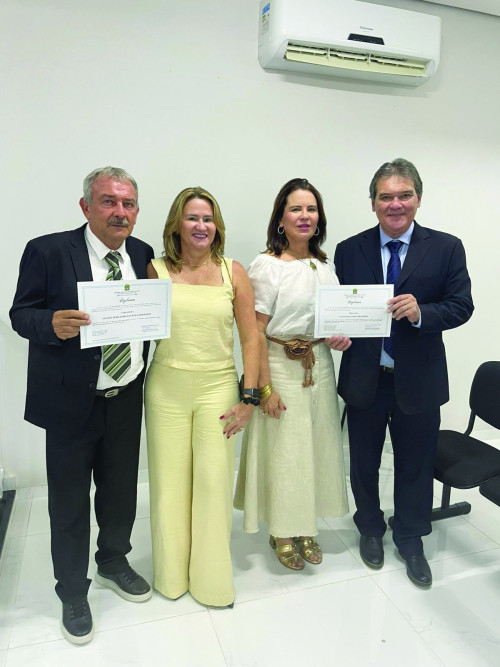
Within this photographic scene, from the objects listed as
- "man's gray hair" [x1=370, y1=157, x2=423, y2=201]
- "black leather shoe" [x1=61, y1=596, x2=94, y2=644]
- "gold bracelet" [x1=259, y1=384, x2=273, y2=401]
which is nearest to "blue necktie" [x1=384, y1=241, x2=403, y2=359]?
"man's gray hair" [x1=370, y1=157, x2=423, y2=201]

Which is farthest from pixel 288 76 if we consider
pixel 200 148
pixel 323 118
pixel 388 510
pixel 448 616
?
pixel 448 616

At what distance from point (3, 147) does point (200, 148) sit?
98cm

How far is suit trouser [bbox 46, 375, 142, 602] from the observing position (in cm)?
180

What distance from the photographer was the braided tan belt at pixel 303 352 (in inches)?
82.7

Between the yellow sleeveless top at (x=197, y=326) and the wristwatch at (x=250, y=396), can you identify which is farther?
the wristwatch at (x=250, y=396)

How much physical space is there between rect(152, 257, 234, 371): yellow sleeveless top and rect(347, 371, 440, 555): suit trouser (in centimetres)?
77

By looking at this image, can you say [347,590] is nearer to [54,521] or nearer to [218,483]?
[218,483]

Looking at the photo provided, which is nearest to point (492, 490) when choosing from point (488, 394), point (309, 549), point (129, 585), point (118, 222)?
point (488, 394)

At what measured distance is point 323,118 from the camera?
2.92m

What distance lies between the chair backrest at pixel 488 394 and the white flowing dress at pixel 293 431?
0.84 m

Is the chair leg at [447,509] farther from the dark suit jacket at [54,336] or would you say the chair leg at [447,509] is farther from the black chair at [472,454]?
the dark suit jacket at [54,336]

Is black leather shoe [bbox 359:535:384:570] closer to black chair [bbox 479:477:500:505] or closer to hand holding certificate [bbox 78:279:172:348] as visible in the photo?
black chair [bbox 479:477:500:505]

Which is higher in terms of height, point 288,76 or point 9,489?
point 288,76

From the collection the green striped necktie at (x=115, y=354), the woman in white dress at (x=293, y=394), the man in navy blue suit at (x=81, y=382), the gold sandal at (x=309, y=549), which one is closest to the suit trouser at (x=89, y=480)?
the man in navy blue suit at (x=81, y=382)
